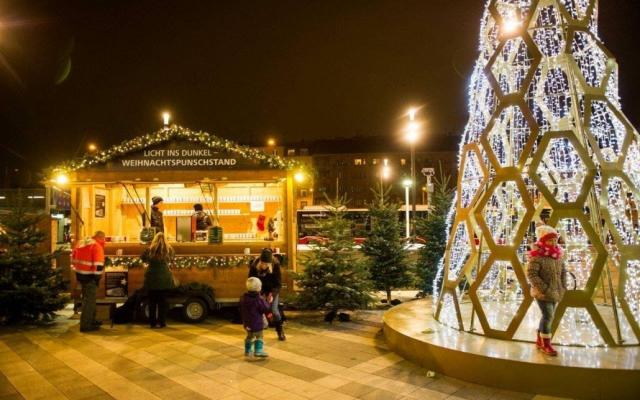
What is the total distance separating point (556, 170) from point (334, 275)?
5.06 metres

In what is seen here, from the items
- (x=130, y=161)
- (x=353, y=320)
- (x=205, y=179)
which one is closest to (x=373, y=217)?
(x=353, y=320)

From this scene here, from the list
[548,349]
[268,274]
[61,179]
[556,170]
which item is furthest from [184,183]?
[548,349]

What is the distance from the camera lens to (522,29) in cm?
794

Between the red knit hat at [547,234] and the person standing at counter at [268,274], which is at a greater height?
the red knit hat at [547,234]

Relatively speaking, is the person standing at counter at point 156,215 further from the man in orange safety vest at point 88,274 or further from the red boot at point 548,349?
the red boot at point 548,349

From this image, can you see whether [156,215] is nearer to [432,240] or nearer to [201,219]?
[201,219]

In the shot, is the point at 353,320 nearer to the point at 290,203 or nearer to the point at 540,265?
the point at 290,203

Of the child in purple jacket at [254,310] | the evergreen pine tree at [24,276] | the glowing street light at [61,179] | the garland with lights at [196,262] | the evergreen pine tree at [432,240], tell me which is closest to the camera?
the child in purple jacket at [254,310]

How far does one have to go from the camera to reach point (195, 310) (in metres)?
11.0

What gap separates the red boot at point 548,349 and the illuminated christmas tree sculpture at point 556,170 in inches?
16.7

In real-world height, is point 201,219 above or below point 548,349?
above

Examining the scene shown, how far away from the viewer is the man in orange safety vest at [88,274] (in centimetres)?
990

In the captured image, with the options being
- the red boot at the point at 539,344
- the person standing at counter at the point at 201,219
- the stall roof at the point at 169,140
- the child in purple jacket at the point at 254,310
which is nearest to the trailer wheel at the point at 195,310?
the person standing at counter at the point at 201,219

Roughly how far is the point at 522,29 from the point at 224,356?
7.12 metres
